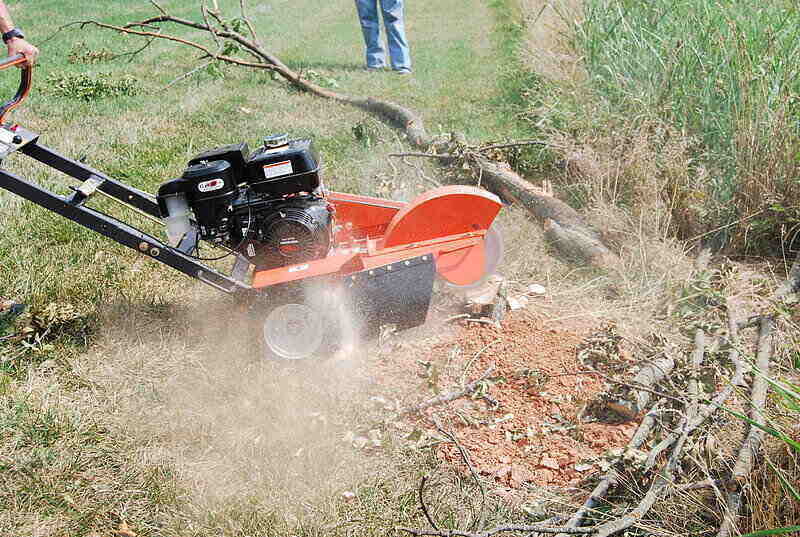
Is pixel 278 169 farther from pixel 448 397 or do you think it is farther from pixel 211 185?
pixel 448 397

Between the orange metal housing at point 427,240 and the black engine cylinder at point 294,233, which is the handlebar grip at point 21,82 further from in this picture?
A: the orange metal housing at point 427,240

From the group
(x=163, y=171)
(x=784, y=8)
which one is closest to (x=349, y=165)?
(x=163, y=171)

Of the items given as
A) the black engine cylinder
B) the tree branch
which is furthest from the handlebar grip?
the tree branch

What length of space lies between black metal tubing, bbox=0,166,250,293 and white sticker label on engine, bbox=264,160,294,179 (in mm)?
523

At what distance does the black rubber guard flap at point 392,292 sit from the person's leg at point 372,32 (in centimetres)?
620

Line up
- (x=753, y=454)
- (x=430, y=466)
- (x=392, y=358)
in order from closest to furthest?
1. (x=753, y=454)
2. (x=430, y=466)
3. (x=392, y=358)

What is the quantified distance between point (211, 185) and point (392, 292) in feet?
3.22

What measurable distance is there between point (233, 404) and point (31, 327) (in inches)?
47.3

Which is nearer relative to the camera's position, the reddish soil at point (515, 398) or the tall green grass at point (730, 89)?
the reddish soil at point (515, 398)

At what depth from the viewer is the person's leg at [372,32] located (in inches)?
345

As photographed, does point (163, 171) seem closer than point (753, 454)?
No

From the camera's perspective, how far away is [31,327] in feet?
11.1

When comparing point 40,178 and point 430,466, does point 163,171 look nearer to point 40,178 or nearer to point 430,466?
point 40,178

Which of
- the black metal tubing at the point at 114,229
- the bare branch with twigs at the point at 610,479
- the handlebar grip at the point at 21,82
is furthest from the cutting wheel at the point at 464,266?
the handlebar grip at the point at 21,82
